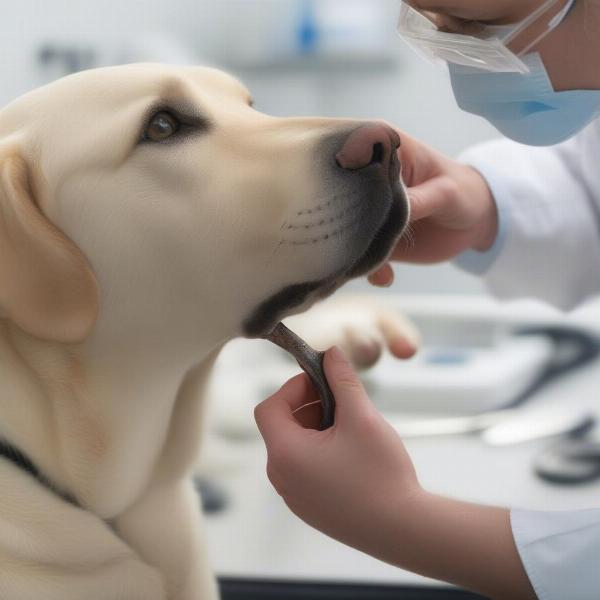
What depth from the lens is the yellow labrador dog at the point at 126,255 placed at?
79cm

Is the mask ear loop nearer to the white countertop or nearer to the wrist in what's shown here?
the wrist

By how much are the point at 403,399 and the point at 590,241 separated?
76 centimetres

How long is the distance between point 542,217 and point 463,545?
62 cm

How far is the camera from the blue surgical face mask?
3.17ft

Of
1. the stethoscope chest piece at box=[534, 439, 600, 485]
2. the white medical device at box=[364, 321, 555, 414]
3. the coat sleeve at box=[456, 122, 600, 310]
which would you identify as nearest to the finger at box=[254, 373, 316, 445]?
the coat sleeve at box=[456, 122, 600, 310]

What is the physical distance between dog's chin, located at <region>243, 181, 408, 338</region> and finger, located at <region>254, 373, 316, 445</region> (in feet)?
0.21

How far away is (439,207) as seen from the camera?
3.57 feet

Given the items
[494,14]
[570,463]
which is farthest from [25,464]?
[570,463]

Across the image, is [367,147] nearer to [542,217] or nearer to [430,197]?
[430,197]

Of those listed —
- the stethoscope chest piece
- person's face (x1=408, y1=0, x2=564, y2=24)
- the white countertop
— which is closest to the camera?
person's face (x1=408, y1=0, x2=564, y2=24)

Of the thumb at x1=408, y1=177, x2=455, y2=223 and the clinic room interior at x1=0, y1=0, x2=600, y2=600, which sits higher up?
the thumb at x1=408, y1=177, x2=455, y2=223

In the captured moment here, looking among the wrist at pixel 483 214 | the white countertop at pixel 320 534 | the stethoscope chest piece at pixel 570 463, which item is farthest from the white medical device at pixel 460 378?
the wrist at pixel 483 214

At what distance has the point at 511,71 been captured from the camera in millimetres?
931

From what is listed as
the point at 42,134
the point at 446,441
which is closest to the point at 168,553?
the point at 42,134
